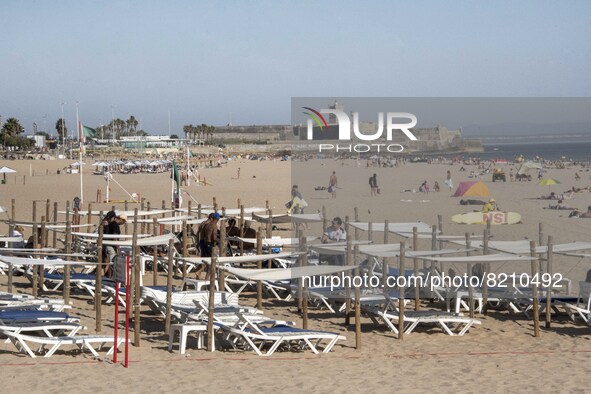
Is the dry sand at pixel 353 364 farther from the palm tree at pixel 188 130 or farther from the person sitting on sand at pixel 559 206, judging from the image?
the palm tree at pixel 188 130

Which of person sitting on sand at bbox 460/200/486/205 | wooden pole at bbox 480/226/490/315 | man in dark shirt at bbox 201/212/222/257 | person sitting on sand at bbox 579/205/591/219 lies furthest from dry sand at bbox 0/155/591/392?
person sitting on sand at bbox 579/205/591/219

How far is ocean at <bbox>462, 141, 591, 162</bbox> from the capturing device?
2748 centimetres

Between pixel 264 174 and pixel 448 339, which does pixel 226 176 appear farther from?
pixel 448 339

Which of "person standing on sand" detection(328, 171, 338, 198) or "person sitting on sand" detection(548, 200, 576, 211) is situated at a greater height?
"person standing on sand" detection(328, 171, 338, 198)

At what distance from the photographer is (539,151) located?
34938 mm

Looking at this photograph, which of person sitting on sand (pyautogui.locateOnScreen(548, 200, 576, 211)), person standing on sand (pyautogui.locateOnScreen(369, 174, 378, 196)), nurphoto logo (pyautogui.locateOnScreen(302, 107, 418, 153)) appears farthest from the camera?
person standing on sand (pyautogui.locateOnScreen(369, 174, 378, 196))

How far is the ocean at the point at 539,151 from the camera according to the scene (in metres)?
27.5

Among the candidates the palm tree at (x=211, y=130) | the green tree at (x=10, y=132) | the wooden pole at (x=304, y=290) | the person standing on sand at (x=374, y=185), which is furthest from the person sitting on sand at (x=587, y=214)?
the palm tree at (x=211, y=130)

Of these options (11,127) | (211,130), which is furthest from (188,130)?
(11,127)

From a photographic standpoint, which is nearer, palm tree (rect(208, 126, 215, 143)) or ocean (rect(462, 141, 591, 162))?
ocean (rect(462, 141, 591, 162))

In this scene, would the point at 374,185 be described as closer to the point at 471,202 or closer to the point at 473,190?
the point at 471,202

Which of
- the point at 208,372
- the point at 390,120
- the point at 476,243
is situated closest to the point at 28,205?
the point at 390,120

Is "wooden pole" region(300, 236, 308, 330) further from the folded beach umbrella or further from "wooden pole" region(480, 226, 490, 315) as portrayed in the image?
the folded beach umbrella

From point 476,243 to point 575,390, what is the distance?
532cm
